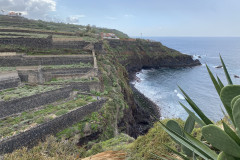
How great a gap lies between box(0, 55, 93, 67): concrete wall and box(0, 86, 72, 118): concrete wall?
7172mm

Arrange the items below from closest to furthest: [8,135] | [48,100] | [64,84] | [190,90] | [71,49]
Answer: [8,135] < [48,100] < [64,84] < [71,49] < [190,90]

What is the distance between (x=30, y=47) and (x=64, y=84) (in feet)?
35.6

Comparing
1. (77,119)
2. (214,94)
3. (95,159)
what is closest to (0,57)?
(77,119)

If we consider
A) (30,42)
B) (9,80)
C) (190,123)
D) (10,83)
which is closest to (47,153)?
(190,123)

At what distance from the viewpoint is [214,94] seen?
142 ft

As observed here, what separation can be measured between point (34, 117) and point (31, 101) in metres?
2.57

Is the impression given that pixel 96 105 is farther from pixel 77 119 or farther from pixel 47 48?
pixel 47 48

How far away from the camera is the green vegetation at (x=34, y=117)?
12.8 m

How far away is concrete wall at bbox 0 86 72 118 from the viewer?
Result: 50.2 feet

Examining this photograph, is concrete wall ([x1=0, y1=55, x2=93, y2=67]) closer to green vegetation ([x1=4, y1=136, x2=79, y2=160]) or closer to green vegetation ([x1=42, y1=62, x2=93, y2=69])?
green vegetation ([x1=42, y1=62, x2=93, y2=69])

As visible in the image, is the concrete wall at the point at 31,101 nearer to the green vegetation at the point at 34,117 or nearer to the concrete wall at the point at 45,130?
the green vegetation at the point at 34,117

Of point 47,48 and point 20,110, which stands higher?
point 47,48

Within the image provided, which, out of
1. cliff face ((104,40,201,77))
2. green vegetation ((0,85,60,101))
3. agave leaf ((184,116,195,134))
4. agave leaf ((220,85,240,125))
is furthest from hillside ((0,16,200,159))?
cliff face ((104,40,201,77))

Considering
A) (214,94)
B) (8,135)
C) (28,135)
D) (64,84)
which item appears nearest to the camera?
(8,135)
